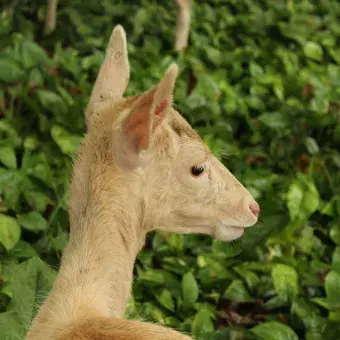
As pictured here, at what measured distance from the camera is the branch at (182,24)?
717 cm

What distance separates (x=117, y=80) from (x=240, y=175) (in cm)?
261

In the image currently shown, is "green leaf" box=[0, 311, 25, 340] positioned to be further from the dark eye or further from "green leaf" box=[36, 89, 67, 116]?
"green leaf" box=[36, 89, 67, 116]

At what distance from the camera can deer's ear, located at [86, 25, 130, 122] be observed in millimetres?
3451

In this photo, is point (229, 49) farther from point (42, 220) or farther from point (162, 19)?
point (42, 220)

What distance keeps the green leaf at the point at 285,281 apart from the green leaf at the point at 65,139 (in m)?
1.64

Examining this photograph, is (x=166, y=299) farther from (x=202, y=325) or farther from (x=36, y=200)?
Result: (x=36, y=200)

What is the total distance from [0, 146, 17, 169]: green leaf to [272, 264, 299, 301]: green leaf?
6.05 ft

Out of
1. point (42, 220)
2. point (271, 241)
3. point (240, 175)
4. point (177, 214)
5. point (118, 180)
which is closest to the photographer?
point (118, 180)

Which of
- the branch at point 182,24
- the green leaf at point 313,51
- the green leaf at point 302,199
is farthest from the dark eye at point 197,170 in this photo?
the green leaf at point 313,51

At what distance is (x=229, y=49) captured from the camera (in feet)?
26.6

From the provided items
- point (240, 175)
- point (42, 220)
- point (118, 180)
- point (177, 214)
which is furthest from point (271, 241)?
point (118, 180)

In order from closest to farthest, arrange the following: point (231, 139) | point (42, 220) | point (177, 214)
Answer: point (177, 214), point (42, 220), point (231, 139)

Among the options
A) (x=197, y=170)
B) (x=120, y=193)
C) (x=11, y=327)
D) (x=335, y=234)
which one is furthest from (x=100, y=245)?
(x=335, y=234)

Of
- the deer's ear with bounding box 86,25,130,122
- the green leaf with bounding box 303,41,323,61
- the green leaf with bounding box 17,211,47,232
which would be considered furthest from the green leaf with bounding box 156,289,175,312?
the green leaf with bounding box 303,41,323,61
